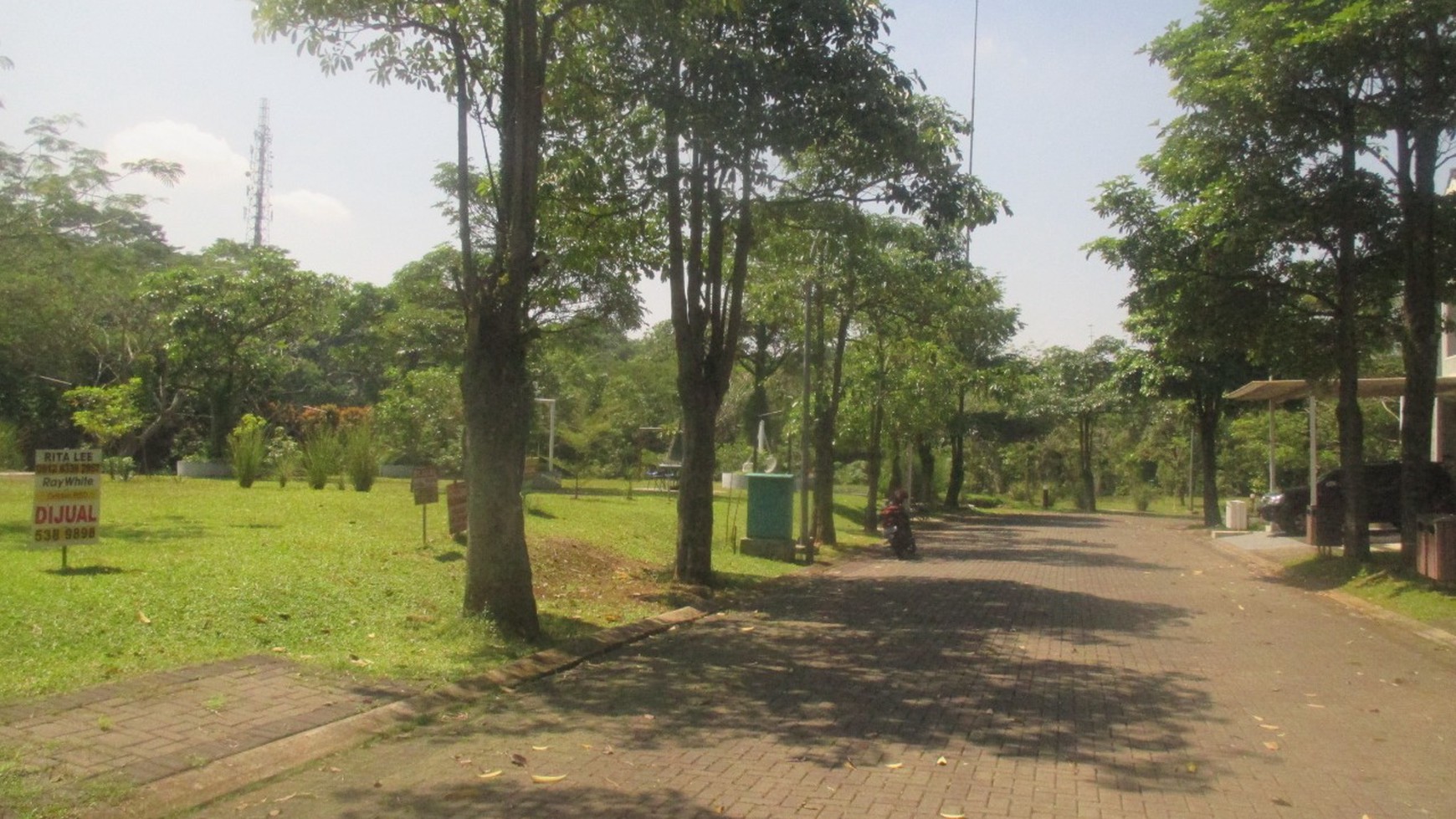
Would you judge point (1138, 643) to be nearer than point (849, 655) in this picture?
No

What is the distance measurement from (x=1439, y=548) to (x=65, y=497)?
1568 cm

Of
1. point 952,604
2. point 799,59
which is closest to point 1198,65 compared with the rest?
point 799,59

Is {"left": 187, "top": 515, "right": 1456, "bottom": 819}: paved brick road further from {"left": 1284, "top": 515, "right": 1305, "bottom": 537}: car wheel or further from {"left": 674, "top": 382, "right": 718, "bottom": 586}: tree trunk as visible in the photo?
{"left": 1284, "top": 515, "right": 1305, "bottom": 537}: car wheel

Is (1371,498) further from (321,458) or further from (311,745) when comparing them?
(311,745)

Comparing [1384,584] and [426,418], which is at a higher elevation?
[426,418]

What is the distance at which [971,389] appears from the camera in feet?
148

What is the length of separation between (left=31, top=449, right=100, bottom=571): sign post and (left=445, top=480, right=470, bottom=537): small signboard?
5.37 metres

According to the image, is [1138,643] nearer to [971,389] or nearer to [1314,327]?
[1314,327]

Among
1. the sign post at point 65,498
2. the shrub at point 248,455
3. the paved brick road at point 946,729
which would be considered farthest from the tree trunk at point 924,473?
the sign post at point 65,498

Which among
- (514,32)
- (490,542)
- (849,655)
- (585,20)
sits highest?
(585,20)

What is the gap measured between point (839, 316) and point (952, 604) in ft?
41.4

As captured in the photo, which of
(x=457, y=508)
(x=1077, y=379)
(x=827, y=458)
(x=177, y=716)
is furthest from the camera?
(x=1077, y=379)

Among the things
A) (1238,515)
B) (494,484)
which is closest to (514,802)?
(494,484)

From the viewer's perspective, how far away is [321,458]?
22.5 meters
